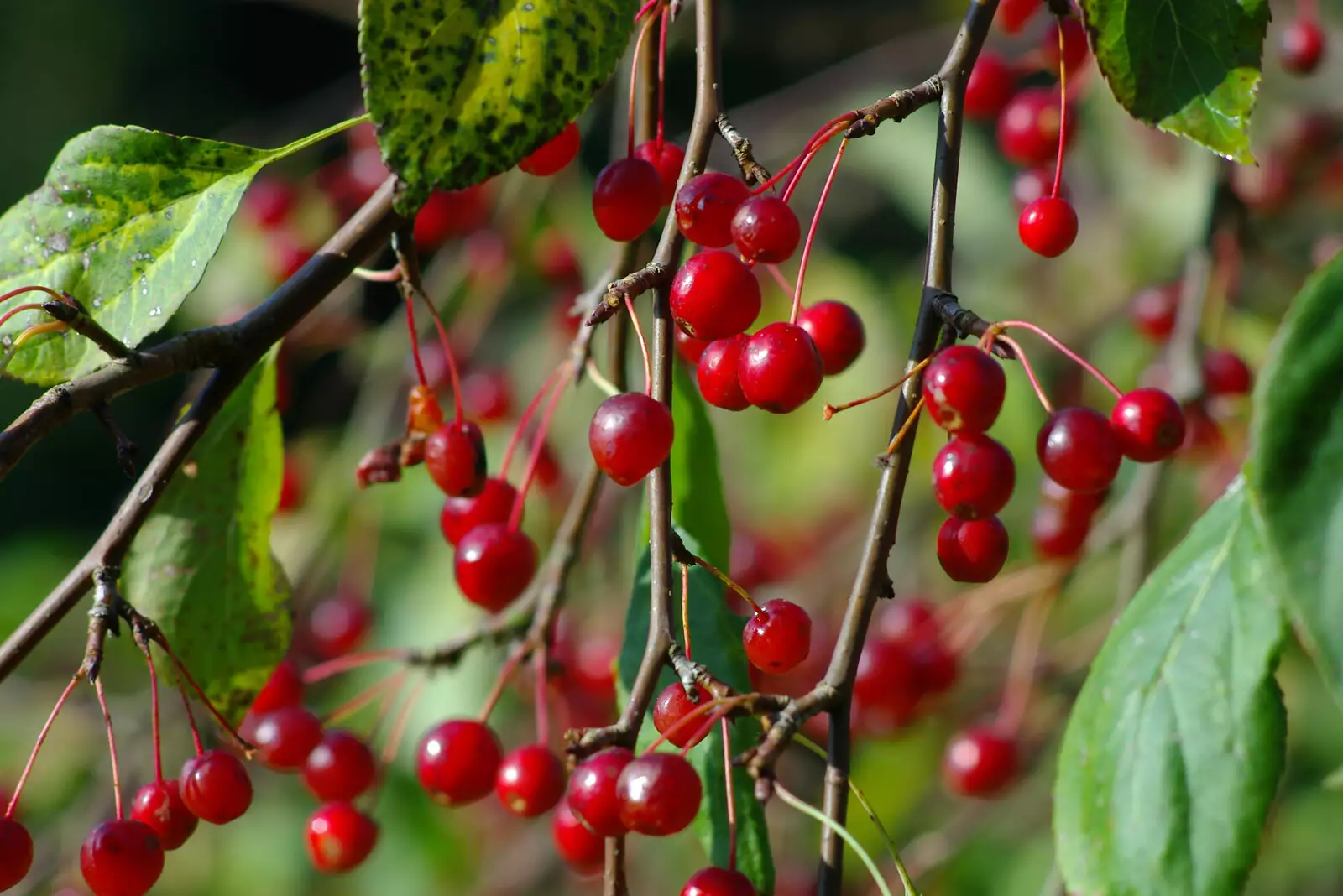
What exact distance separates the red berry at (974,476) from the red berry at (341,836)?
0.67m

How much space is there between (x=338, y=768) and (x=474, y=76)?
0.65 m

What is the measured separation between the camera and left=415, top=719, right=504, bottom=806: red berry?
3.30 ft

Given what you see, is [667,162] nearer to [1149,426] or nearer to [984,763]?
[1149,426]

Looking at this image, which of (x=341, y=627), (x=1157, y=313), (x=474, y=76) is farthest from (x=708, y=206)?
(x=341, y=627)

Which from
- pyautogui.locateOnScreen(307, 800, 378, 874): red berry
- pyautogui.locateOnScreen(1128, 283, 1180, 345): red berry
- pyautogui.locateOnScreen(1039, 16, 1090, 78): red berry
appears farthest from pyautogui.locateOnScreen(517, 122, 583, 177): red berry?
pyautogui.locateOnScreen(1128, 283, 1180, 345): red berry

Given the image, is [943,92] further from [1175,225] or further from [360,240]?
[1175,225]

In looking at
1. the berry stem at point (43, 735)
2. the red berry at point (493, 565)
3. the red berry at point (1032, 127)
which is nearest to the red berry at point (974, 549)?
the red berry at point (493, 565)

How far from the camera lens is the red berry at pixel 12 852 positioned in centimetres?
78

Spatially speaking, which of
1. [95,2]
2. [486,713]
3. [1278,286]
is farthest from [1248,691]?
[95,2]

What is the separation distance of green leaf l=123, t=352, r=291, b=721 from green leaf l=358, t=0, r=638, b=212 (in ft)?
1.16

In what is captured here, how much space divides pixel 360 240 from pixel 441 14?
0.15 metres

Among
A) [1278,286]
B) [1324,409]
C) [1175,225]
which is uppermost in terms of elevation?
[1324,409]

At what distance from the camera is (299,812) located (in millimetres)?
2537

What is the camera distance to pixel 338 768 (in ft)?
3.62
